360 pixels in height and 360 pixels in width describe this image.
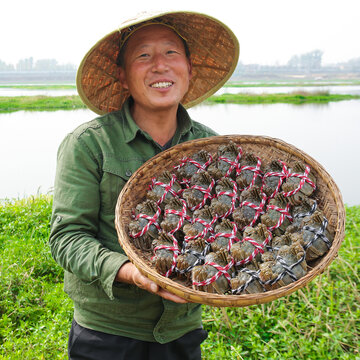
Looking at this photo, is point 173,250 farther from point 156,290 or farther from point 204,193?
point 204,193

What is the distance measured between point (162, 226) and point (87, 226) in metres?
0.33

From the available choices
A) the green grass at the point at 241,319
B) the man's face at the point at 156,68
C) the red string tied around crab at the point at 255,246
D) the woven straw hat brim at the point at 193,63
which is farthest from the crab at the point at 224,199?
the green grass at the point at 241,319

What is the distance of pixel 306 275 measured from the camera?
1.37 m

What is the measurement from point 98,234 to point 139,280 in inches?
16.6

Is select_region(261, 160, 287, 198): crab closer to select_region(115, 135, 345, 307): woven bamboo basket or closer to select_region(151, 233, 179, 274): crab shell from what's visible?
select_region(115, 135, 345, 307): woven bamboo basket

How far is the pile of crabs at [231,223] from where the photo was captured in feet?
4.78

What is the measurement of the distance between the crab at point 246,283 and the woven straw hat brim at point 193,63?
1.18 m

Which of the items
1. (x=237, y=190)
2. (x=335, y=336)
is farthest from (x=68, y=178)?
(x=335, y=336)

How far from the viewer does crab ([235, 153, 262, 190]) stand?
193 centimetres

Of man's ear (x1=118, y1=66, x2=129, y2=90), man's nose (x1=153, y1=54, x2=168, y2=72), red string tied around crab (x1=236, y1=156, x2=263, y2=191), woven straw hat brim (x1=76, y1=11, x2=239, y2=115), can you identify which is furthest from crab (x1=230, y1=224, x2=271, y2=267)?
woven straw hat brim (x1=76, y1=11, x2=239, y2=115)

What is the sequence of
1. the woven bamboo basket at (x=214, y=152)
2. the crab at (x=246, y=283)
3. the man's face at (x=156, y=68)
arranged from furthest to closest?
the man's face at (x=156, y=68), the crab at (x=246, y=283), the woven bamboo basket at (x=214, y=152)

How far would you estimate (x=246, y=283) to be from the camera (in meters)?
1.41

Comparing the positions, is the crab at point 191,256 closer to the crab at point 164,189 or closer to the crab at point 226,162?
the crab at point 164,189

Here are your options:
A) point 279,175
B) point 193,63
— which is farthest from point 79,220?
point 193,63
